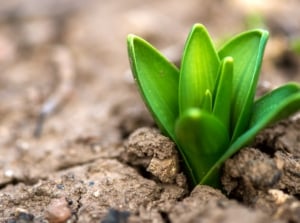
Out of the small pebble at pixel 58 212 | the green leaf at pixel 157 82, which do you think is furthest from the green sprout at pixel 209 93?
the small pebble at pixel 58 212

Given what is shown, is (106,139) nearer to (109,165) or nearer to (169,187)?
(109,165)

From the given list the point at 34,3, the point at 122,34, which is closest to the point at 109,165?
the point at 122,34

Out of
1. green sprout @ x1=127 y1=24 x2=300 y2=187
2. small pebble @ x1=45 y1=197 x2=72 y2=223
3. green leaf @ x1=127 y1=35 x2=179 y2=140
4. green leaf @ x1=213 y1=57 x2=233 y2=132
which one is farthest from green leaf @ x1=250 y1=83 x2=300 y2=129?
small pebble @ x1=45 y1=197 x2=72 y2=223

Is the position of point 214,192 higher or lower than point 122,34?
lower

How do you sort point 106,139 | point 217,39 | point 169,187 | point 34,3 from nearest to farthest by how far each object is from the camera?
1. point 169,187
2. point 106,139
3. point 217,39
4. point 34,3

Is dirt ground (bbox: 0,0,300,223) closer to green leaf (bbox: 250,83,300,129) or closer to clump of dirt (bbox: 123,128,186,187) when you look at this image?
clump of dirt (bbox: 123,128,186,187)

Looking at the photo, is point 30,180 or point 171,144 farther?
point 30,180

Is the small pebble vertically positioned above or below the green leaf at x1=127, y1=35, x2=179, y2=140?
below
